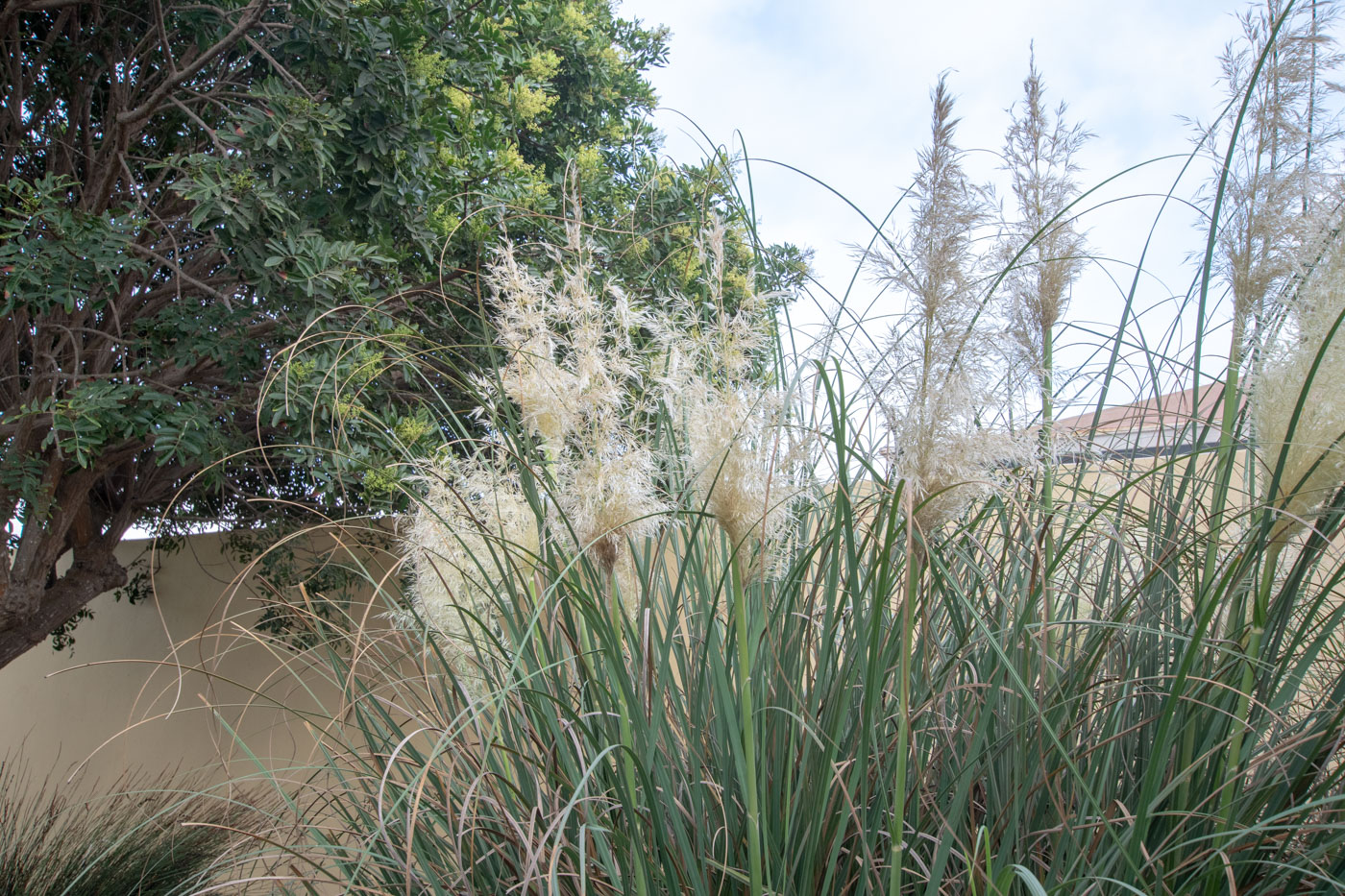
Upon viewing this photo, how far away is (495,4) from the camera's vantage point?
11.7 feet

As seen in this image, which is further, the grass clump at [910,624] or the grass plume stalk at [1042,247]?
the grass plume stalk at [1042,247]

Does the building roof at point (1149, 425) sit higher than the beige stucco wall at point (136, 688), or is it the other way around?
the building roof at point (1149, 425)

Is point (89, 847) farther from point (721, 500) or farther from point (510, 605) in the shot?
point (721, 500)

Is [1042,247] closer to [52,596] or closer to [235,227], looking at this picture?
[235,227]

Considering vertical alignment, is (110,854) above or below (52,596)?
below

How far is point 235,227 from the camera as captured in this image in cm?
312

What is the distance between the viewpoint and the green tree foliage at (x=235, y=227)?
10.5 feet

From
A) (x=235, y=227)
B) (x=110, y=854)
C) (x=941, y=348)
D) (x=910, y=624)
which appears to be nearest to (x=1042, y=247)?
(x=941, y=348)

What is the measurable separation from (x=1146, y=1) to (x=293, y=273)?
2784 mm

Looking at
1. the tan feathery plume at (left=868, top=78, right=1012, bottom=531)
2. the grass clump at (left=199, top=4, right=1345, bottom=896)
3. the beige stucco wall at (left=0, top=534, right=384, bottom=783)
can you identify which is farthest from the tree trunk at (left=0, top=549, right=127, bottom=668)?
the tan feathery plume at (left=868, top=78, right=1012, bottom=531)

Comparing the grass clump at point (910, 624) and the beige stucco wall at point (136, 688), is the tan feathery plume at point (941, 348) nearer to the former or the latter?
the grass clump at point (910, 624)

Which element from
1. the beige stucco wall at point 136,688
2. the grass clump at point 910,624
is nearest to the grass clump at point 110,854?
the beige stucco wall at point 136,688

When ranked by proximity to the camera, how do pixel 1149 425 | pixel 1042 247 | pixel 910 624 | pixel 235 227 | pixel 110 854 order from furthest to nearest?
pixel 110 854, pixel 235 227, pixel 1149 425, pixel 1042 247, pixel 910 624

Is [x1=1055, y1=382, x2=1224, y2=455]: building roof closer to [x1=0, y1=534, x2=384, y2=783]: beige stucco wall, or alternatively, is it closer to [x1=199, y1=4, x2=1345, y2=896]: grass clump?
[x1=199, y1=4, x2=1345, y2=896]: grass clump
